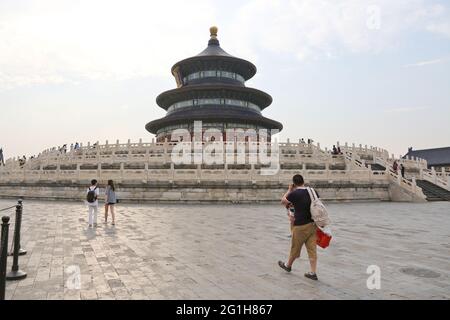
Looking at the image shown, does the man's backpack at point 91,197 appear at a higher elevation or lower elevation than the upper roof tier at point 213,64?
lower

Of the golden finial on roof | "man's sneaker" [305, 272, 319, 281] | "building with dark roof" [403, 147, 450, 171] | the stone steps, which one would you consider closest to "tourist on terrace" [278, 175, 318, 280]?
"man's sneaker" [305, 272, 319, 281]

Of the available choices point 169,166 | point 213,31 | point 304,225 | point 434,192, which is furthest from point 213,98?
point 304,225

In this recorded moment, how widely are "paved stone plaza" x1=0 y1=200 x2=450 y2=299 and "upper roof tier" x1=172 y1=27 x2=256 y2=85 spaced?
36726mm

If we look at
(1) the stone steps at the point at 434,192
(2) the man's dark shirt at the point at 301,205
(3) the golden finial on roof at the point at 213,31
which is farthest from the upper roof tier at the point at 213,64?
(2) the man's dark shirt at the point at 301,205

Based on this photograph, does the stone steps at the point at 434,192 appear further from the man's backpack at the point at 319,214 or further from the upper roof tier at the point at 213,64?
the upper roof tier at the point at 213,64

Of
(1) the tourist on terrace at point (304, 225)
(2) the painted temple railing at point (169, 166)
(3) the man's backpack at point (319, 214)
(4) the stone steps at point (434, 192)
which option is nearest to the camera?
(3) the man's backpack at point (319, 214)

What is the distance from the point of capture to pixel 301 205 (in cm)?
579

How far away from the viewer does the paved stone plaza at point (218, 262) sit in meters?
4.99

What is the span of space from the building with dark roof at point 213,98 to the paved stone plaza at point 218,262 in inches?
1165

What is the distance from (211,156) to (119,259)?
19729 millimetres

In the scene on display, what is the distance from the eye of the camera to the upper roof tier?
4484 cm

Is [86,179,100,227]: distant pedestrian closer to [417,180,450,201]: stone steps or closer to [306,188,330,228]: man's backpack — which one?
[306,188,330,228]: man's backpack

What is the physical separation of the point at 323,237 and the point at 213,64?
42.6 metres
